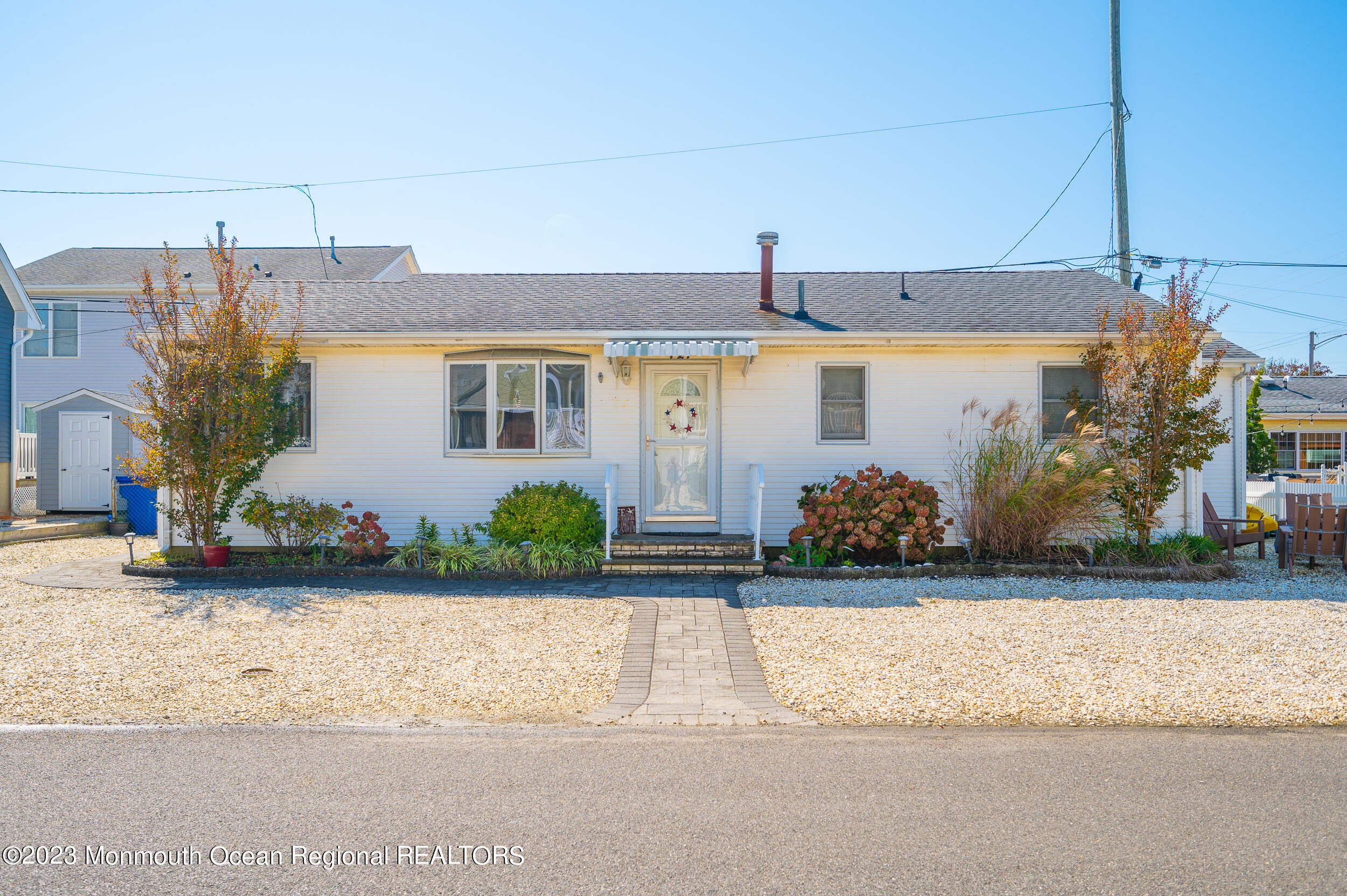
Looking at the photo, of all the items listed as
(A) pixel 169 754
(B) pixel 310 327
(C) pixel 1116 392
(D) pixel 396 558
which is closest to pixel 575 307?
(B) pixel 310 327

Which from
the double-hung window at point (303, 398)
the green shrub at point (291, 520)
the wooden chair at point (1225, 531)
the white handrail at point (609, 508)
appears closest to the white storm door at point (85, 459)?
the double-hung window at point (303, 398)

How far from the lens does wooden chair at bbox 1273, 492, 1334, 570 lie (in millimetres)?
10375

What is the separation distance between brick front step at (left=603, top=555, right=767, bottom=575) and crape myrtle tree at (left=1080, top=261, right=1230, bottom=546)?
462 cm

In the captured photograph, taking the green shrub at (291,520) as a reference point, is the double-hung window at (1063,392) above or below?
above

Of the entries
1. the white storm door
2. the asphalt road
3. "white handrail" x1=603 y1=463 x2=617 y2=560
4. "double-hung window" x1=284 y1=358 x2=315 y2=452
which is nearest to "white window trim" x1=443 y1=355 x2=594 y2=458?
"white handrail" x1=603 y1=463 x2=617 y2=560

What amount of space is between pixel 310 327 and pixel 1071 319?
10628mm

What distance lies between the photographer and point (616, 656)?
6262 millimetres

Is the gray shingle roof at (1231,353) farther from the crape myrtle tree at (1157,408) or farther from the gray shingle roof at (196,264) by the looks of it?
the gray shingle roof at (196,264)

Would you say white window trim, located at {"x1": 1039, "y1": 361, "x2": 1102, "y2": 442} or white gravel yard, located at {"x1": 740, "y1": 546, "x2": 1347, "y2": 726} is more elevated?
white window trim, located at {"x1": 1039, "y1": 361, "x2": 1102, "y2": 442}

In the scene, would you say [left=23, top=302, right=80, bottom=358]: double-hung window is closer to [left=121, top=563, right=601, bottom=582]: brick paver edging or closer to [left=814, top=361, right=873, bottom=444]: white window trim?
[left=121, top=563, right=601, bottom=582]: brick paver edging

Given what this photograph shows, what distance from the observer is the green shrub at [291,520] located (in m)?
10.1

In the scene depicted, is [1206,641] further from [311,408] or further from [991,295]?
[311,408]

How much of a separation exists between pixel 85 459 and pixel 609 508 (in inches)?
521

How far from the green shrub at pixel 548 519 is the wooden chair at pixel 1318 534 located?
888 cm
